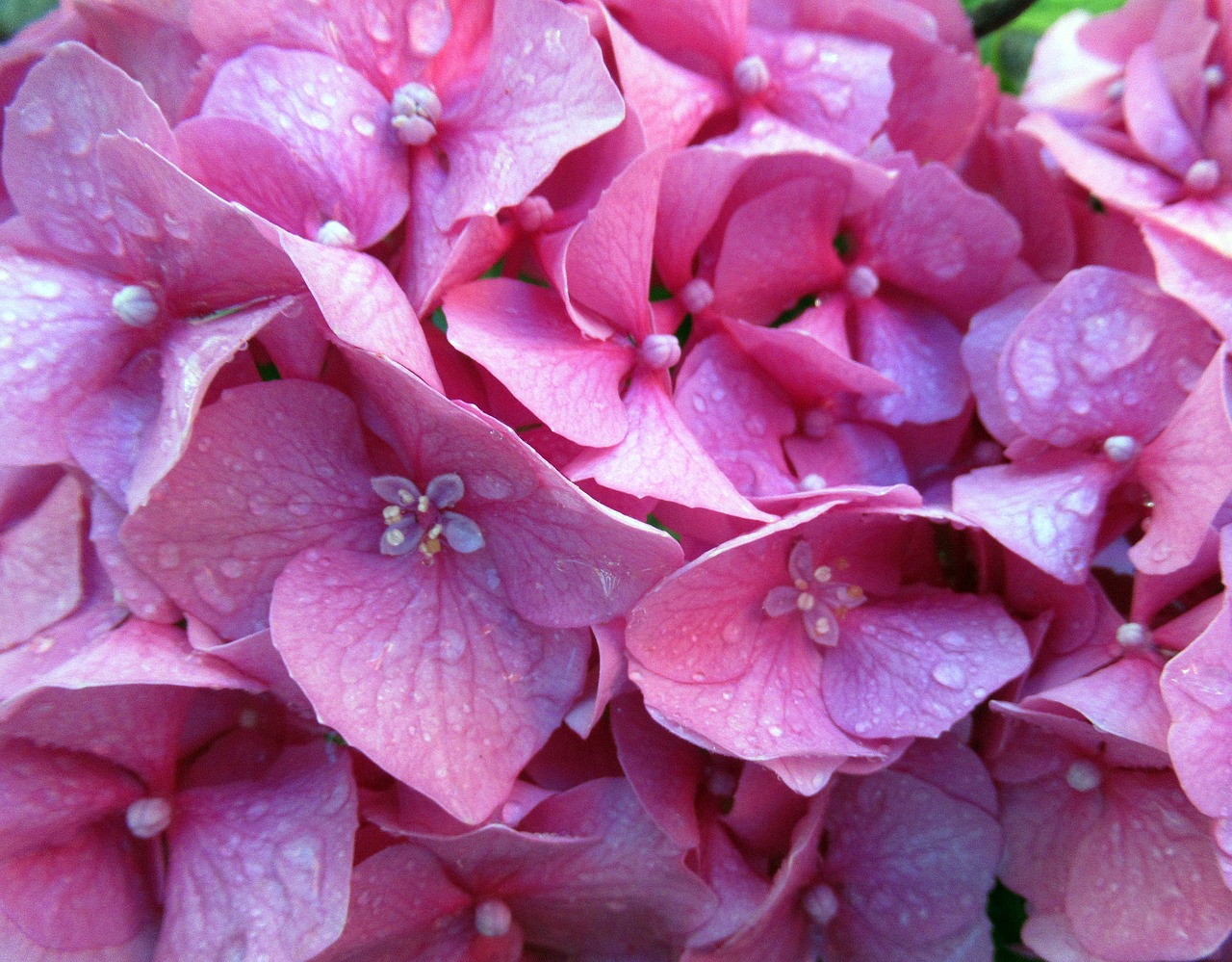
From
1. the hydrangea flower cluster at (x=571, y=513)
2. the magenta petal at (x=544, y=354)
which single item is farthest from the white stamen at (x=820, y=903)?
the magenta petal at (x=544, y=354)

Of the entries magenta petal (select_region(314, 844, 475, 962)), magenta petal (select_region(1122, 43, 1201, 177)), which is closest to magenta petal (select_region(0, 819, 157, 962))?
magenta petal (select_region(314, 844, 475, 962))

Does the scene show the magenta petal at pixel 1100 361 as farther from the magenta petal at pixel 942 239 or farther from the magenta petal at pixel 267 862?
the magenta petal at pixel 267 862

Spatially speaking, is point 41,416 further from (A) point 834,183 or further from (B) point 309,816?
(A) point 834,183

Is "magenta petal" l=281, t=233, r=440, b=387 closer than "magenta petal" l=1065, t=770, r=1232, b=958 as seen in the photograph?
Yes

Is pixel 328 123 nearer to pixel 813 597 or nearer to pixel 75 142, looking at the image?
pixel 75 142

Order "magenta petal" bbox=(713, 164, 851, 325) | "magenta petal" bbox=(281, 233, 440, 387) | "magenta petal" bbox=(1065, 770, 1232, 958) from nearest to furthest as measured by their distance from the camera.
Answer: "magenta petal" bbox=(281, 233, 440, 387), "magenta petal" bbox=(1065, 770, 1232, 958), "magenta petal" bbox=(713, 164, 851, 325)

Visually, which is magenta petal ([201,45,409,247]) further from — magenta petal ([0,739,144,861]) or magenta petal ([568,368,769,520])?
magenta petal ([0,739,144,861])
